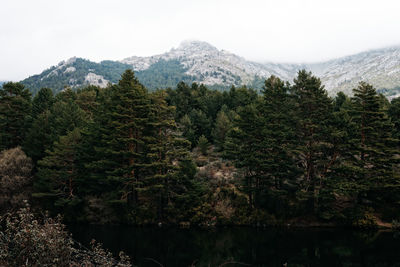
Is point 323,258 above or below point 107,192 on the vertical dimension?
below

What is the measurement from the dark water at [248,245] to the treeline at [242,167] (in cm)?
253

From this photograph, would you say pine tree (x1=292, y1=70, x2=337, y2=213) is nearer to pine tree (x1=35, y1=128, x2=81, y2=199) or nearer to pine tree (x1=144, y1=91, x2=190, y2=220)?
pine tree (x1=144, y1=91, x2=190, y2=220)

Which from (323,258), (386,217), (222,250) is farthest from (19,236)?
(386,217)

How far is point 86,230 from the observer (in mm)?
30484

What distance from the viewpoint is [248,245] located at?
25.3 m

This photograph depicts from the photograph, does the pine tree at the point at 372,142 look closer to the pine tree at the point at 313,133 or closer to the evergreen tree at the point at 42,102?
the pine tree at the point at 313,133

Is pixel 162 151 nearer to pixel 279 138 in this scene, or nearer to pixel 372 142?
pixel 279 138

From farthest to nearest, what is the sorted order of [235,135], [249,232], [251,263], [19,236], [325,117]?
1. [235,135]
2. [325,117]
3. [249,232]
4. [251,263]
5. [19,236]

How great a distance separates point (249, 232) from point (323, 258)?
9.48m

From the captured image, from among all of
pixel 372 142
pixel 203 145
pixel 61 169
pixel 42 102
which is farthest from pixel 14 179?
pixel 372 142

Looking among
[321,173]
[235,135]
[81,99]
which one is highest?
[81,99]

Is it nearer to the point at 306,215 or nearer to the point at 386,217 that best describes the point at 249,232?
the point at 306,215

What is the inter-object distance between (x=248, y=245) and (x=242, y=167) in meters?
11.2

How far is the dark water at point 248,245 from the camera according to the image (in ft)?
69.1
